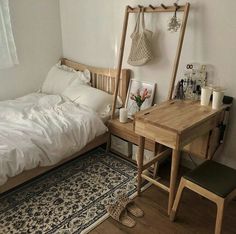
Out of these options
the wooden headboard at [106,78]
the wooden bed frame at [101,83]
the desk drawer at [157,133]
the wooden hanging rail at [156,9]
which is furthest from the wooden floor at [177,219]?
the wooden hanging rail at [156,9]

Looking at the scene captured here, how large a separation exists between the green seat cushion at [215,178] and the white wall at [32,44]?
2.51 metres

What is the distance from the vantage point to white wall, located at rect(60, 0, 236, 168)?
1982mm

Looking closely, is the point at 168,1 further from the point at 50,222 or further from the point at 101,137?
the point at 50,222

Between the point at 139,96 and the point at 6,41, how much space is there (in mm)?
1727

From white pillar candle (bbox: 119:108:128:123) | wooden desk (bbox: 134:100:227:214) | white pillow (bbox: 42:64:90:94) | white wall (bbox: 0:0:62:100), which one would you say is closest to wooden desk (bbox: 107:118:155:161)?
white pillar candle (bbox: 119:108:128:123)

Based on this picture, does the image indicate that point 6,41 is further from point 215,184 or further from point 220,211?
point 220,211

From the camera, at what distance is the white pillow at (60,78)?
3096 mm

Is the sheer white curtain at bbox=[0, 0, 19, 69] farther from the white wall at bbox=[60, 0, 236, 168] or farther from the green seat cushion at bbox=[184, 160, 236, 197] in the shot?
the green seat cushion at bbox=[184, 160, 236, 197]

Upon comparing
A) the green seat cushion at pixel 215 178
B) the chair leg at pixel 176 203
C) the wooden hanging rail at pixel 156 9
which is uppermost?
the wooden hanging rail at pixel 156 9

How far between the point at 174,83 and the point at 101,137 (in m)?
0.97

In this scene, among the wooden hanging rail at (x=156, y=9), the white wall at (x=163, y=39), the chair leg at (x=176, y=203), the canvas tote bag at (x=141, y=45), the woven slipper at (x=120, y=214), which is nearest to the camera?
the chair leg at (x=176, y=203)

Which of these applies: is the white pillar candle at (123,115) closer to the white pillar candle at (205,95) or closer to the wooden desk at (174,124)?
the wooden desk at (174,124)

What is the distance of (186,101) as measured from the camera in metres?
2.13

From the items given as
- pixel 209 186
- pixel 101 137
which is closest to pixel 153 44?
pixel 101 137
